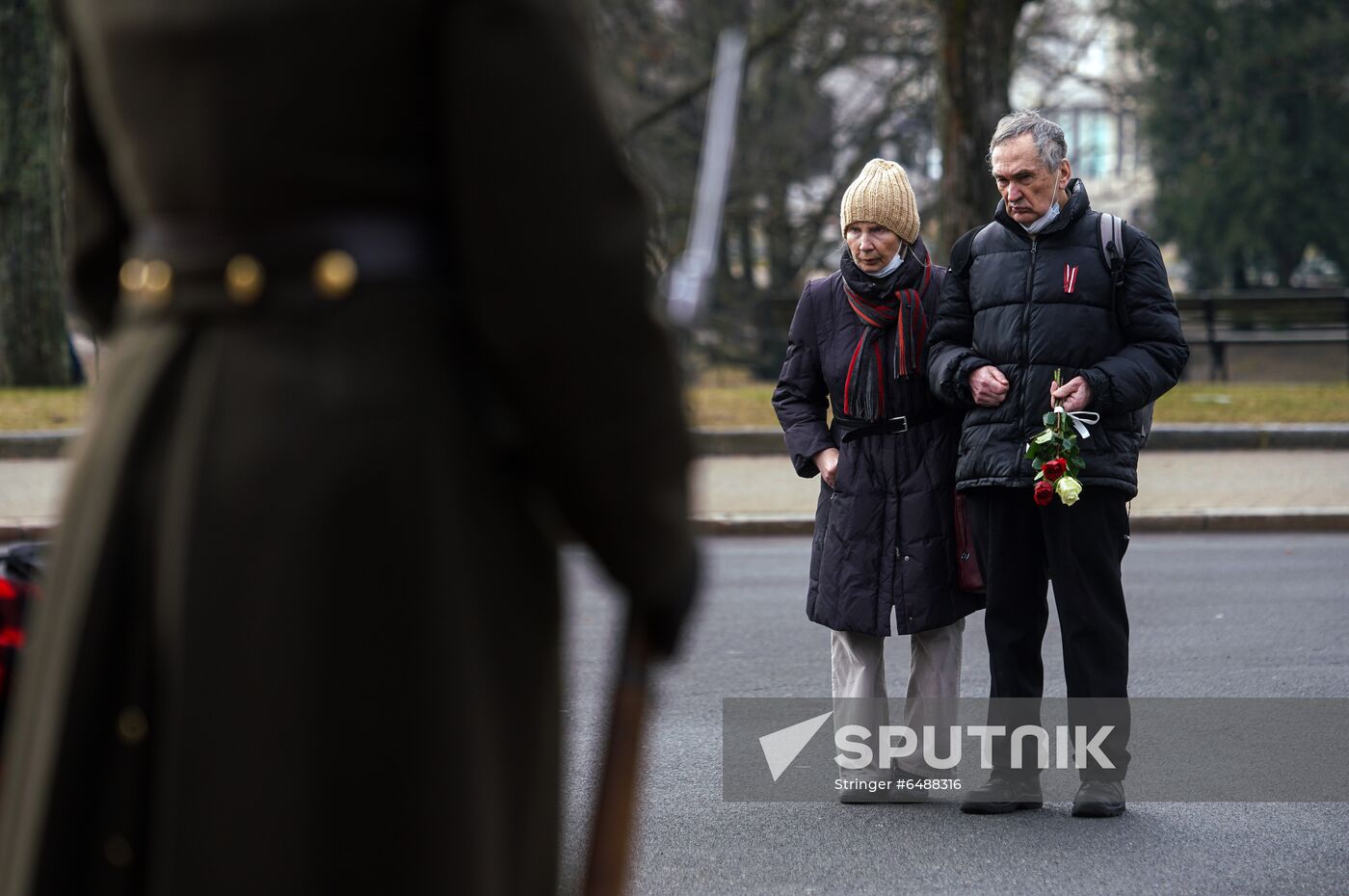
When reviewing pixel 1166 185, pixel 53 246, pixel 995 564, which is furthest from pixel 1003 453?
pixel 1166 185

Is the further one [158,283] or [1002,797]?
[1002,797]

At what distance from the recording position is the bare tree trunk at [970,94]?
50.7 ft

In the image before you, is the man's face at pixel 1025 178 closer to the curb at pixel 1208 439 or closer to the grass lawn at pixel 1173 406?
the curb at pixel 1208 439

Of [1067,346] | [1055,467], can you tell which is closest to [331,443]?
[1055,467]

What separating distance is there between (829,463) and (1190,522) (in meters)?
7.10

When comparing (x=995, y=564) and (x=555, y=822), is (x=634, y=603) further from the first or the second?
(x=995, y=564)

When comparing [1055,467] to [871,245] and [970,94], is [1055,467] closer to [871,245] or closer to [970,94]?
[871,245]

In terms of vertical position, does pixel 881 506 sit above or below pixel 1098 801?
above

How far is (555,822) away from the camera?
1979 mm

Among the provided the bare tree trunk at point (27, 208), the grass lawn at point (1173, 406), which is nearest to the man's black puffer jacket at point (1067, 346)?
the grass lawn at point (1173, 406)

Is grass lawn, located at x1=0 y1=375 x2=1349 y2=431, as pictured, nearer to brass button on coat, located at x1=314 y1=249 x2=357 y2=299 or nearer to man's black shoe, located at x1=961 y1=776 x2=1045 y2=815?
man's black shoe, located at x1=961 y1=776 x2=1045 y2=815

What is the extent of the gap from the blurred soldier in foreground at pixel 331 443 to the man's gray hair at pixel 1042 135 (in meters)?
3.43

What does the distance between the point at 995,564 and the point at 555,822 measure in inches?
130

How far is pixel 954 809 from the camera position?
5238mm
